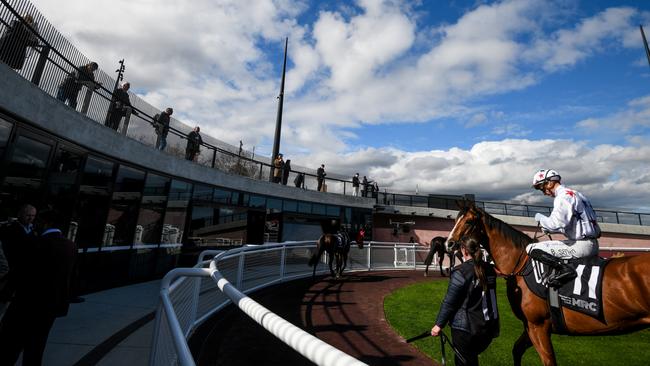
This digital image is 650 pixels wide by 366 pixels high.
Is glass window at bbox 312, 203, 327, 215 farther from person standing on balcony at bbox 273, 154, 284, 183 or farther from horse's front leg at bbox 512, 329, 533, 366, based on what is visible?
horse's front leg at bbox 512, 329, 533, 366

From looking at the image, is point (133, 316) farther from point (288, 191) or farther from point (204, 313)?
point (288, 191)

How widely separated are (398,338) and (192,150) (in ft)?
31.2

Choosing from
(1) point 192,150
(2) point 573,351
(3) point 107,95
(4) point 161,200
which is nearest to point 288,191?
(1) point 192,150

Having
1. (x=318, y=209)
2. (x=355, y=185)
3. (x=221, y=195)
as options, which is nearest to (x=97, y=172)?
(x=221, y=195)

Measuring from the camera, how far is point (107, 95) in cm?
779

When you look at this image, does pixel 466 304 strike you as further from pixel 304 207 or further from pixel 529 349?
pixel 304 207

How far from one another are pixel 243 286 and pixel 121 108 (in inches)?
232

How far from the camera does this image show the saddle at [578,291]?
3.39m

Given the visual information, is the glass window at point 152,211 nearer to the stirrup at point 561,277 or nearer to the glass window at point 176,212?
the glass window at point 176,212

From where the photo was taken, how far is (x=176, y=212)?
33.7 ft

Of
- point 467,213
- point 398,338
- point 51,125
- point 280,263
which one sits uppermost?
point 51,125

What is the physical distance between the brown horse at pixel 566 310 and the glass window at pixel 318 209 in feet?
47.6

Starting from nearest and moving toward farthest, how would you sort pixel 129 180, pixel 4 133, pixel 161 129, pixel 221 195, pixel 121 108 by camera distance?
1. pixel 4 133
2. pixel 121 108
3. pixel 129 180
4. pixel 161 129
5. pixel 221 195

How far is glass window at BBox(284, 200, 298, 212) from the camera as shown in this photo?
16936mm
